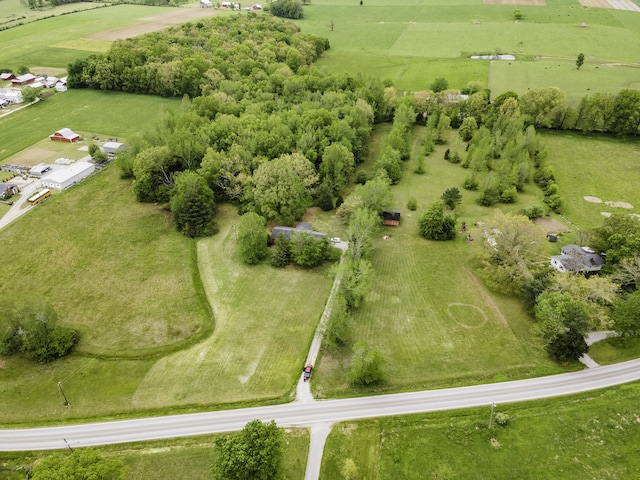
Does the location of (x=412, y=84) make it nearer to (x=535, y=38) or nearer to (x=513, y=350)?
(x=535, y=38)

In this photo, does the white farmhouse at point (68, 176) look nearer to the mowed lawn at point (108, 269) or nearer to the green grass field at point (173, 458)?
the mowed lawn at point (108, 269)

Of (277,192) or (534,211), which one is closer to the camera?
(277,192)

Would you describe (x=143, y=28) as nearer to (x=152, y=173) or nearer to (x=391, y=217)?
(x=152, y=173)

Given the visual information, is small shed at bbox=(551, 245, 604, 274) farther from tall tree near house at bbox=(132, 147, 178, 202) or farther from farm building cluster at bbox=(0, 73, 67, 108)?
farm building cluster at bbox=(0, 73, 67, 108)

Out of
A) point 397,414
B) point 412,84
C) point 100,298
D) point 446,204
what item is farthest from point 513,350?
point 412,84

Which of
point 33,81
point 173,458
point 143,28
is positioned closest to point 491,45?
point 143,28

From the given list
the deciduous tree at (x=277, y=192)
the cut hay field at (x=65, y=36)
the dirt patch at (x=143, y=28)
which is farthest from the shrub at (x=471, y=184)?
the dirt patch at (x=143, y=28)

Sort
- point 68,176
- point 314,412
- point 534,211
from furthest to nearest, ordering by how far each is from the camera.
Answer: point 68,176 < point 534,211 < point 314,412
